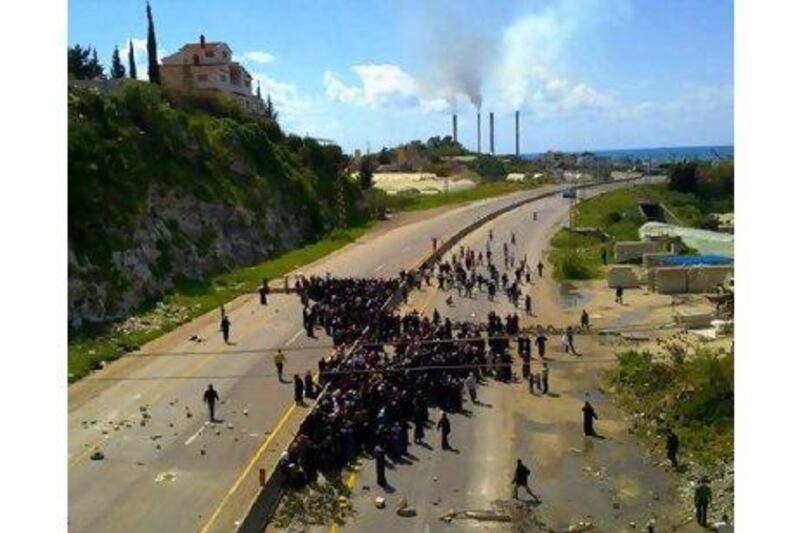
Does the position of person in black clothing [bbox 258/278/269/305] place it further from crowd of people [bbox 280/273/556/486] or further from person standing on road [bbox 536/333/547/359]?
person standing on road [bbox 536/333/547/359]

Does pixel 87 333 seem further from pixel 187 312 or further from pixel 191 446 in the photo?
pixel 191 446

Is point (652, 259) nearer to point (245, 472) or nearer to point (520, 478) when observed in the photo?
point (520, 478)

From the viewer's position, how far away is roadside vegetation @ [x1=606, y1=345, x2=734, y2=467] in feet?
84.0

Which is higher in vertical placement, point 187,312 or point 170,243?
point 170,243

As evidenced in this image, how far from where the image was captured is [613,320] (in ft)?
141

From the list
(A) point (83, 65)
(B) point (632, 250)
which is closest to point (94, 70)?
(A) point (83, 65)

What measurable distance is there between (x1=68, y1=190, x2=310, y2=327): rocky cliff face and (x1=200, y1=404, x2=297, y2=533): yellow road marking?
14.1m

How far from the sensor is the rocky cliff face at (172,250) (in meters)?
38.9

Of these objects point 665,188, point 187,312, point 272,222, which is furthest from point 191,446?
point 665,188

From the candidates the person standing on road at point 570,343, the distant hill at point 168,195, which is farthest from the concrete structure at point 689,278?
the distant hill at point 168,195

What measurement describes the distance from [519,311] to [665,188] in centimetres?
6980

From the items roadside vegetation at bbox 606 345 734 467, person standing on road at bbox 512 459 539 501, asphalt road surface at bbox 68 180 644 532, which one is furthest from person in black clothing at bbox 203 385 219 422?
roadside vegetation at bbox 606 345 734 467

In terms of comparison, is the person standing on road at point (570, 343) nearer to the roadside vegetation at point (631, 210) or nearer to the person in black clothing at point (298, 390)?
the person in black clothing at point (298, 390)

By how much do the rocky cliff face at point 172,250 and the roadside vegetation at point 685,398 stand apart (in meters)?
20.6
